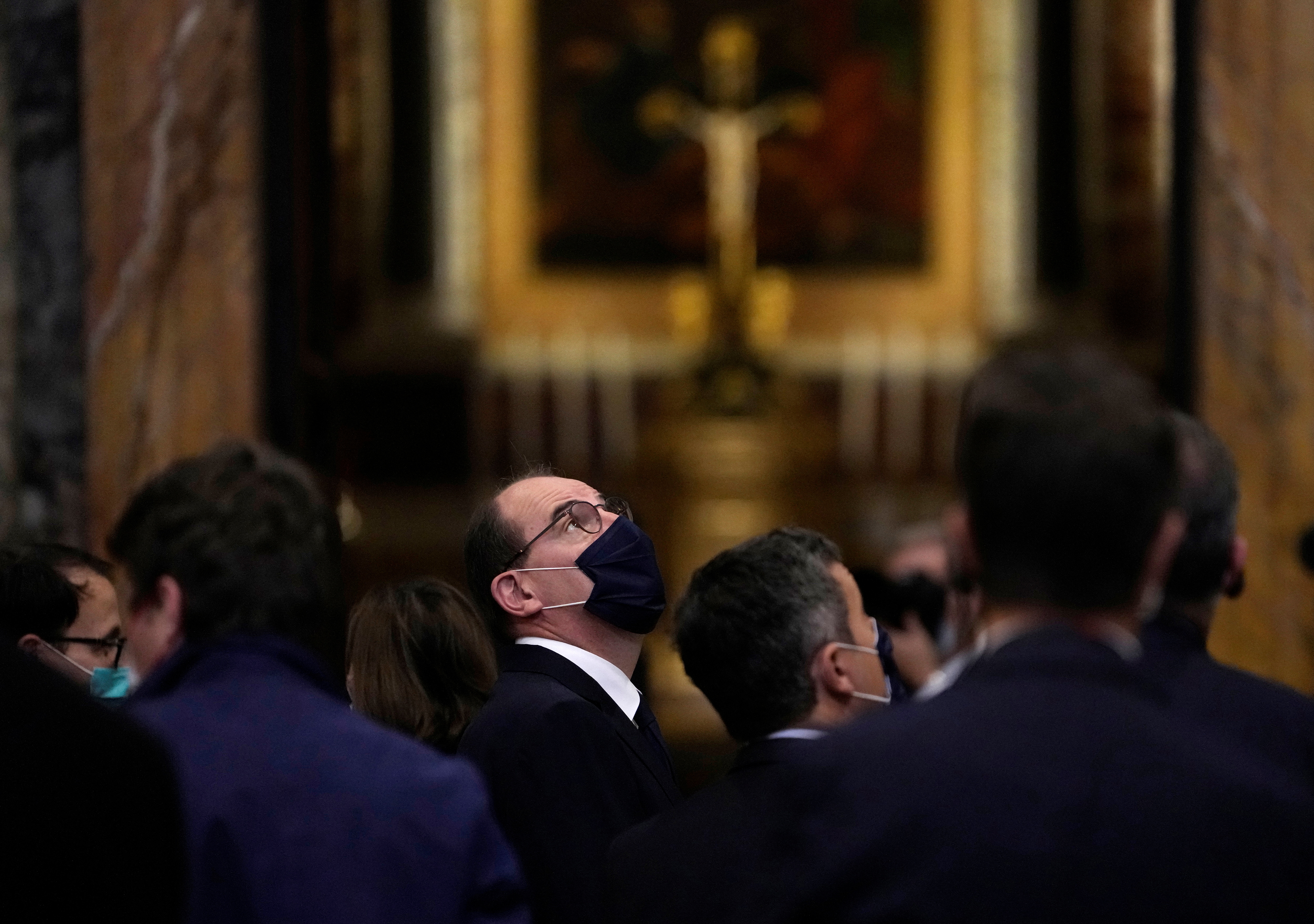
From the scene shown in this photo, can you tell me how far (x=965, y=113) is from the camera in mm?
11688

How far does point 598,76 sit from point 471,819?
9.98 meters

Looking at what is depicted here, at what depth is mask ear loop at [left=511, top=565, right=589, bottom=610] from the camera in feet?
11.3

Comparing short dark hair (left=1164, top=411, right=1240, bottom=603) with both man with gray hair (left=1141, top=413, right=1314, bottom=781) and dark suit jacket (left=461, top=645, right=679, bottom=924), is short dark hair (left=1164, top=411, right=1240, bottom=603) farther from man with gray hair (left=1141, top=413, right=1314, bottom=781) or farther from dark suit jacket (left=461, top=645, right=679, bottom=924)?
dark suit jacket (left=461, top=645, right=679, bottom=924)

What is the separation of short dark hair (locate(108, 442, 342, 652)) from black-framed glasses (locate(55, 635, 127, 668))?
3.68ft

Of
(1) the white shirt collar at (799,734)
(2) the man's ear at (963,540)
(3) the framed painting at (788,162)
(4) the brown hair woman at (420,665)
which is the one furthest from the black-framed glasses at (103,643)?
(3) the framed painting at (788,162)

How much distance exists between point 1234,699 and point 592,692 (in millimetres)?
1243

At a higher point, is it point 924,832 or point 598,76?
point 598,76

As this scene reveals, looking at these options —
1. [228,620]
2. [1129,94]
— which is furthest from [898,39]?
[228,620]

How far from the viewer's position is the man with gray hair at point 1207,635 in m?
2.40

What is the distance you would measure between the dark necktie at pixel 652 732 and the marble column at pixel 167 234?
8.96 feet

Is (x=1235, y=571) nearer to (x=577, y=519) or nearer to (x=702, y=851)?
(x=702, y=851)

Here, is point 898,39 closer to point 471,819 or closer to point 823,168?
point 823,168

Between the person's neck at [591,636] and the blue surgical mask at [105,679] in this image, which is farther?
the person's neck at [591,636]

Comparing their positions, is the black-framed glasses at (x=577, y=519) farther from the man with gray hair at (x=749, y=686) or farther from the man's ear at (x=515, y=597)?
the man with gray hair at (x=749, y=686)
